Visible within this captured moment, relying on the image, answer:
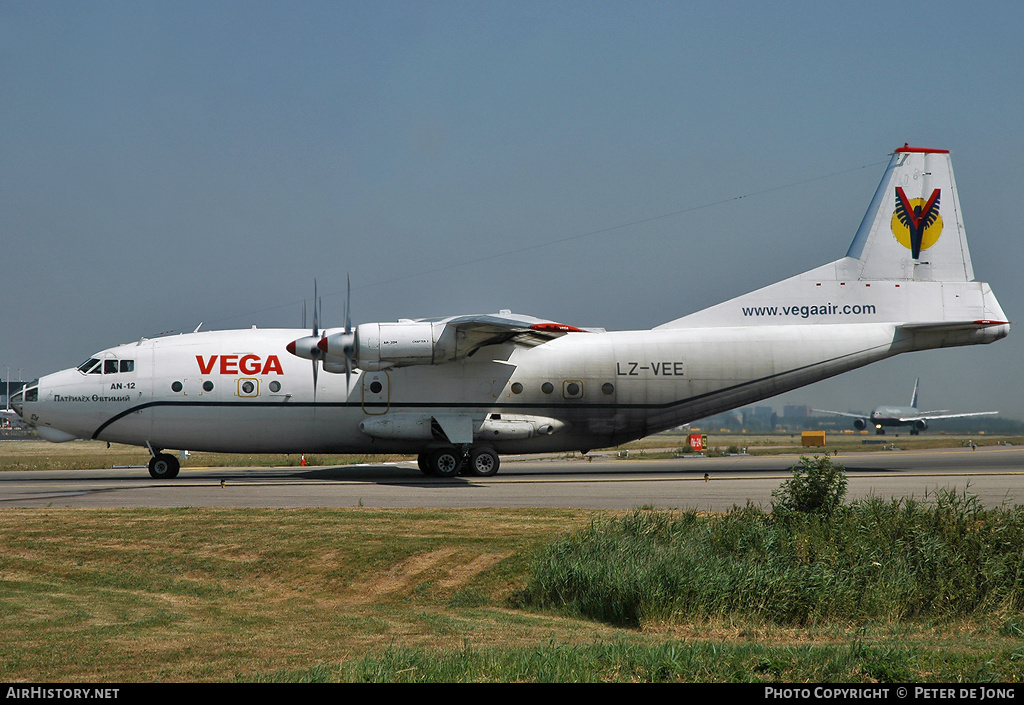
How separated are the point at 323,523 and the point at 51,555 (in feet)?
15.9

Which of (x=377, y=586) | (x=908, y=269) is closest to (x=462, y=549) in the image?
(x=377, y=586)

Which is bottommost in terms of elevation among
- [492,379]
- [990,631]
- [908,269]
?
[990,631]

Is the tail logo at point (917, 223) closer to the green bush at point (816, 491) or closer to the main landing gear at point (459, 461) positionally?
the main landing gear at point (459, 461)

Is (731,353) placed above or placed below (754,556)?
above

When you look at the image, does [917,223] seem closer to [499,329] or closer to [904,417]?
[499,329]

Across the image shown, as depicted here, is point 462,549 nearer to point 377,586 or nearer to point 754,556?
point 377,586

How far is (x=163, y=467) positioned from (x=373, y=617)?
2014cm

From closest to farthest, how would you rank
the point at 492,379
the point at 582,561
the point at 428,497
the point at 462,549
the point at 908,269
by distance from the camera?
the point at 582,561 → the point at 462,549 → the point at 428,497 → the point at 492,379 → the point at 908,269

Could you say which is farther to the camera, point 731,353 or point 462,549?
point 731,353

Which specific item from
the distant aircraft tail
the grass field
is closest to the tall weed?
the grass field

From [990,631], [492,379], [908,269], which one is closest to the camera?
[990,631]

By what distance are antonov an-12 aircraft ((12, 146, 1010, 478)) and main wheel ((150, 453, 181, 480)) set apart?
0.07 meters

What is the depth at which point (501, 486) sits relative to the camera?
1006 inches

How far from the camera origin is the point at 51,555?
1483 centimetres
